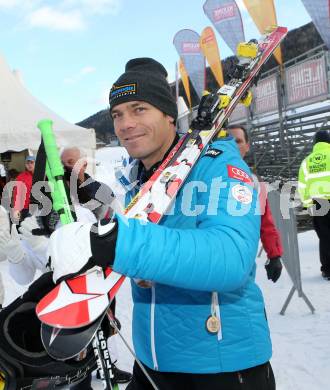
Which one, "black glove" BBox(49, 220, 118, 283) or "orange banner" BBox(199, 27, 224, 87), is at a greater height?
"orange banner" BBox(199, 27, 224, 87)

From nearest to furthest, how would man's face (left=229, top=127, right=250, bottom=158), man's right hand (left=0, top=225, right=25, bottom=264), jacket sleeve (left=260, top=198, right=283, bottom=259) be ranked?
man's right hand (left=0, top=225, right=25, bottom=264) → jacket sleeve (left=260, top=198, right=283, bottom=259) → man's face (left=229, top=127, right=250, bottom=158)

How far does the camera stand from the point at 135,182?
1715mm

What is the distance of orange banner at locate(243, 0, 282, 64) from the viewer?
500 inches

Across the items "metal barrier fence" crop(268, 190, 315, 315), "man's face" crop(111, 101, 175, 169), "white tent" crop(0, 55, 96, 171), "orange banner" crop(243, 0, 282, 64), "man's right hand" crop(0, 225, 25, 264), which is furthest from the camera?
"orange banner" crop(243, 0, 282, 64)

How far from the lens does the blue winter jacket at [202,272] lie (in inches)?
37.3

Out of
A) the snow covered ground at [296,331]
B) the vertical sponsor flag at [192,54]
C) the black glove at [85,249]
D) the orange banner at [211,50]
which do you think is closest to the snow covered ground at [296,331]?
the snow covered ground at [296,331]

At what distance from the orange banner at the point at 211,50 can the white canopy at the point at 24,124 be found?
7498 millimetres

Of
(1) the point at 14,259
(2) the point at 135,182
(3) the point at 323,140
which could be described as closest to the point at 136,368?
(2) the point at 135,182

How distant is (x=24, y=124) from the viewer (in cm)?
1057

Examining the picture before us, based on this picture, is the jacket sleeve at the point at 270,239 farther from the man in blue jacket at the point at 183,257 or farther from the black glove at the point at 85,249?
the black glove at the point at 85,249

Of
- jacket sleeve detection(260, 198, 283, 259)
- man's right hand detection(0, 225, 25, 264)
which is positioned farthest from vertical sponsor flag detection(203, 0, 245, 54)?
man's right hand detection(0, 225, 25, 264)

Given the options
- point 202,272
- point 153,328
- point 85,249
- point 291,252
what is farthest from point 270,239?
point 85,249

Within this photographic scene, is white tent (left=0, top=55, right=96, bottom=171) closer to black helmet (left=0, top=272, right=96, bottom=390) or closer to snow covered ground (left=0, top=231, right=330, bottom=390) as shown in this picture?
snow covered ground (left=0, top=231, right=330, bottom=390)

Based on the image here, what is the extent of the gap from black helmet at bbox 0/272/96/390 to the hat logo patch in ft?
2.51
